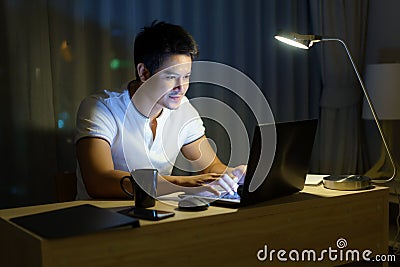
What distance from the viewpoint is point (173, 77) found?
6.99ft

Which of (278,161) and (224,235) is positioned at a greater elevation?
(278,161)

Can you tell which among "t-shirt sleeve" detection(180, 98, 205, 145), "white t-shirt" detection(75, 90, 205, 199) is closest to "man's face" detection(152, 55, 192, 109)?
"white t-shirt" detection(75, 90, 205, 199)

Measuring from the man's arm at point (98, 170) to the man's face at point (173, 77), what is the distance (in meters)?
0.29

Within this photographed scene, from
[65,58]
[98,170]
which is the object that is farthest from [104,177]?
[65,58]

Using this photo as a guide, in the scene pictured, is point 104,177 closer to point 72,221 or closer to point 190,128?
point 72,221

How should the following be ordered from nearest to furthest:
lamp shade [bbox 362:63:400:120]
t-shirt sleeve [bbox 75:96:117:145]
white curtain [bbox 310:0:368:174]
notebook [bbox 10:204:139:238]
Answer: notebook [bbox 10:204:139:238] < t-shirt sleeve [bbox 75:96:117:145] < lamp shade [bbox 362:63:400:120] < white curtain [bbox 310:0:368:174]

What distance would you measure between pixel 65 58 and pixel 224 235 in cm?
134

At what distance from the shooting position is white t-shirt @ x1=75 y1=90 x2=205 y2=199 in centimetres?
210

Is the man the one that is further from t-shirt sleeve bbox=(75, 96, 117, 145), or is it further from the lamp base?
the lamp base

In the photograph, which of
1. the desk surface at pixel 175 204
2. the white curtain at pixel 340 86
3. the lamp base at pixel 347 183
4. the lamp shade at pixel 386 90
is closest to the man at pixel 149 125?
the desk surface at pixel 175 204

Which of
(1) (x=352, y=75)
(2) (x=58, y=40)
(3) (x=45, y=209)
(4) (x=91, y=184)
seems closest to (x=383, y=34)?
(1) (x=352, y=75)

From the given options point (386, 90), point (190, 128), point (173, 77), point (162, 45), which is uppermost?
point (162, 45)

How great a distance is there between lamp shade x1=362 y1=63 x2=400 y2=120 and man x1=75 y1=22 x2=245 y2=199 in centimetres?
106

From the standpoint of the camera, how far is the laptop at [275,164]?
5.33 ft
